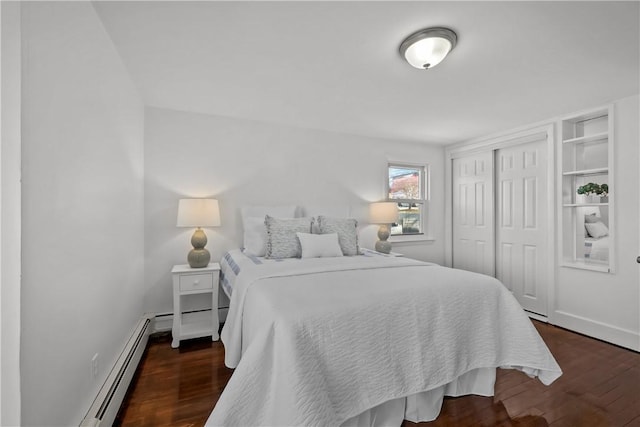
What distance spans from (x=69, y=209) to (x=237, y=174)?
2.03m

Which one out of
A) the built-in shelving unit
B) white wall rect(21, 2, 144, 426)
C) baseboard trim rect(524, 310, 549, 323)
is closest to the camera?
white wall rect(21, 2, 144, 426)

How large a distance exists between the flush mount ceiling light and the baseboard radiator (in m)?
2.59

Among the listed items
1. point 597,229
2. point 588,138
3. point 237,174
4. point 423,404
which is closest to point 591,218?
point 597,229

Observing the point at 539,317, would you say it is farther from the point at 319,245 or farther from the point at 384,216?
the point at 319,245

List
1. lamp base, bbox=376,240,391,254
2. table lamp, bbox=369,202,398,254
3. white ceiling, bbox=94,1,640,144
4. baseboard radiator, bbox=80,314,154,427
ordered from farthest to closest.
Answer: table lamp, bbox=369,202,398,254 → lamp base, bbox=376,240,391,254 → white ceiling, bbox=94,1,640,144 → baseboard radiator, bbox=80,314,154,427

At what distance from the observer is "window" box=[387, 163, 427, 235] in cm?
430

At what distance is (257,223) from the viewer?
9.76 feet

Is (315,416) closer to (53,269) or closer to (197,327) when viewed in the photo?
(53,269)

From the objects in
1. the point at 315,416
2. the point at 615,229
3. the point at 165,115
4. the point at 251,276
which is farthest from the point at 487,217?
the point at 165,115

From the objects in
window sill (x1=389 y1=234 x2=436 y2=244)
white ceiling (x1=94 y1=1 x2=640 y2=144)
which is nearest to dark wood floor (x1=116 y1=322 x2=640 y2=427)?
window sill (x1=389 y1=234 x2=436 y2=244)

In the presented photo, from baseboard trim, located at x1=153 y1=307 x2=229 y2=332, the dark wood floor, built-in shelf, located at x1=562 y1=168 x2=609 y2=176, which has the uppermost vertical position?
built-in shelf, located at x1=562 y1=168 x2=609 y2=176

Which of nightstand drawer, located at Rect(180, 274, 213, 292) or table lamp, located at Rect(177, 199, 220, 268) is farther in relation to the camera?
table lamp, located at Rect(177, 199, 220, 268)

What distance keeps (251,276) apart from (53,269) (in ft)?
3.30

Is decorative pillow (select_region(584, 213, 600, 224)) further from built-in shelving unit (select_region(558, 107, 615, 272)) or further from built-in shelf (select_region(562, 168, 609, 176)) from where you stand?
built-in shelf (select_region(562, 168, 609, 176))
